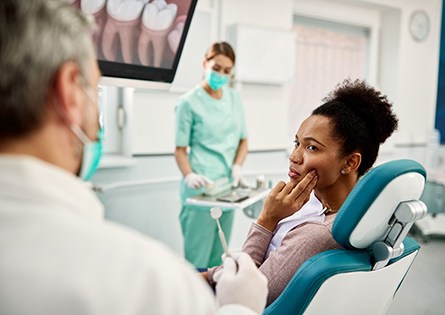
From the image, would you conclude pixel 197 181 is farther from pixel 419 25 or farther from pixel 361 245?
pixel 419 25

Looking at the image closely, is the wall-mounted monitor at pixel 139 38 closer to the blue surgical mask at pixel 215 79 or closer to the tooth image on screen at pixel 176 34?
the tooth image on screen at pixel 176 34

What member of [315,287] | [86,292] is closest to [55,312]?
[86,292]

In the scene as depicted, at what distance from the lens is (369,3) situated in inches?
158

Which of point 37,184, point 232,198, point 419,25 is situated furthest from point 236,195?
point 419,25

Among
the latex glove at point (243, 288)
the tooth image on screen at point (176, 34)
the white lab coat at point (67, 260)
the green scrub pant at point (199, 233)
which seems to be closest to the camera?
the white lab coat at point (67, 260)

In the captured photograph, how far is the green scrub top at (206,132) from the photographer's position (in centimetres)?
248

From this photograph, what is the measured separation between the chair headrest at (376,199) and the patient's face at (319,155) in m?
0.31

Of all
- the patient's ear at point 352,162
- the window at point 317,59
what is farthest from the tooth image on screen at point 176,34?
the window at point 317,59

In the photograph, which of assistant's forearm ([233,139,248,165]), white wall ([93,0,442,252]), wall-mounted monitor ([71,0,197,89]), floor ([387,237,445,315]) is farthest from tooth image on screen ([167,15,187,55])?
floor ([387,237,445,315])

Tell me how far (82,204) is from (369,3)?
3.98m

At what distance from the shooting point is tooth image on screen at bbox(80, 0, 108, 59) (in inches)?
49.4

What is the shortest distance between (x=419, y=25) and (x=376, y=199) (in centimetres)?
390

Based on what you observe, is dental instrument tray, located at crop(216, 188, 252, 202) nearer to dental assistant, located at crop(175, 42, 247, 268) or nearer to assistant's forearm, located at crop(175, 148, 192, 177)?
dental assistant, located at crop(175, 42, 247, 268)

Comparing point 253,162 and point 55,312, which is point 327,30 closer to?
point 253,162
